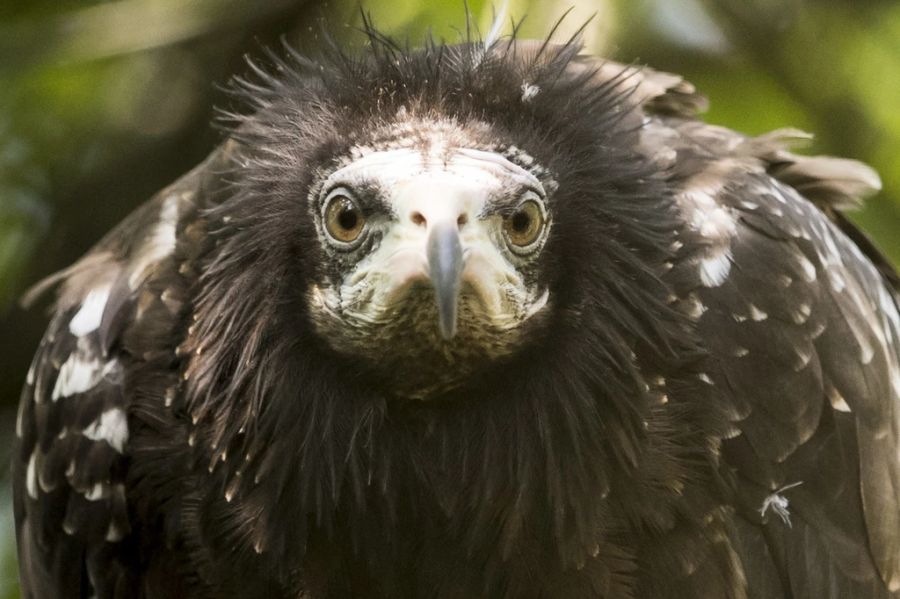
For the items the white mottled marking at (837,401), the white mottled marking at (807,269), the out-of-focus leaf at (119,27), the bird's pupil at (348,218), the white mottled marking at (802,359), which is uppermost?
the out-of-focus leaf at (119,27)

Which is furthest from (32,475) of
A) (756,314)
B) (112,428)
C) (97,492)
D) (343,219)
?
(756,314)

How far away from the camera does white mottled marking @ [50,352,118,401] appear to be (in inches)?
230

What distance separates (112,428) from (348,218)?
149 centimetres

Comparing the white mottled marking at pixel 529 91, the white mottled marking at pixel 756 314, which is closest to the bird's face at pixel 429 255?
the white mottled marking at pixel 529 91

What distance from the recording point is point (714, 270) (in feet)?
18.0

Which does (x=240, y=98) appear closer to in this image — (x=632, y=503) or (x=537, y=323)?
(x=537, y=323)

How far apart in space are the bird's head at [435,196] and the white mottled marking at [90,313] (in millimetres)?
918

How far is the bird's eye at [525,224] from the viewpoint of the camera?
16.1 feet

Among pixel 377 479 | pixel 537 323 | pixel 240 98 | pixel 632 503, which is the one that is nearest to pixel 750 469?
pixel 632 503

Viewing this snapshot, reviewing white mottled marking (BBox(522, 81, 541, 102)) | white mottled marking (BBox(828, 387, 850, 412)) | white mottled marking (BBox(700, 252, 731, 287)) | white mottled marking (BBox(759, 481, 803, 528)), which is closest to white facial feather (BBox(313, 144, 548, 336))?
white mottled marking (BBox(522, 81, 541, 102))

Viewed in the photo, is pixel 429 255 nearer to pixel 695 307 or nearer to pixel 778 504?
pixel 695 307

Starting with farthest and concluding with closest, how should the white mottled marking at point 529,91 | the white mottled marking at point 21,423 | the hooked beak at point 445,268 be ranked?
1. the white mottled marking at point 21,423
2. the white mottled marking at point 529,91
3. the hooked beak at point 445,268

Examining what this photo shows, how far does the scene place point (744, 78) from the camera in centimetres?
754

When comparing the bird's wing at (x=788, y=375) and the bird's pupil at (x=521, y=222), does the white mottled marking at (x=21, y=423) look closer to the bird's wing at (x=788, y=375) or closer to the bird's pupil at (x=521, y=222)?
the bird's pupil at (x=521, y=222)
